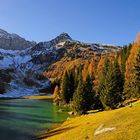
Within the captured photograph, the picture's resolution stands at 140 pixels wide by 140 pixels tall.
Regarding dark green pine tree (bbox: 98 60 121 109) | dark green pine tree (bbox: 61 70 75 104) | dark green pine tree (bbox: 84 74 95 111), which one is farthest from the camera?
dark green pine tree (bbox: 61 70 75 104)

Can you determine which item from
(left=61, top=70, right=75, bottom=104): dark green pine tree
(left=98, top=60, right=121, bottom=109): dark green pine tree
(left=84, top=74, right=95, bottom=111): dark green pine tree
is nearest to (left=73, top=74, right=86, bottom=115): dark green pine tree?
(left=84, top=74, right=95, bottom=111): dark green pine tree

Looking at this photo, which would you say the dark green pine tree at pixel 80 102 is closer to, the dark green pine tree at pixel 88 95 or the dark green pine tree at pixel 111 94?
the dark green pine tree at pixel 88 95

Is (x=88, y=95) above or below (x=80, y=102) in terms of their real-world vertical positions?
A: above

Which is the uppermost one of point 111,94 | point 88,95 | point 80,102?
point 88,95

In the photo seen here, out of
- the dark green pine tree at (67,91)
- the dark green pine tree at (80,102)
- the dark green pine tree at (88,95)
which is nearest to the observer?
the dark green pine tree at (80,102)

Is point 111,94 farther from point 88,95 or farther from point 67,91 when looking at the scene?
point 67,91

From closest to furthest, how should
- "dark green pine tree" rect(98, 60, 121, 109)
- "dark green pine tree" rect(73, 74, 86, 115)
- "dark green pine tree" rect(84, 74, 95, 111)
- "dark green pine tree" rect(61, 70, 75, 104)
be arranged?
"dark green pine tree" rect(98, 60, 121, 109) → "dark green pine tree" rect(73, 74, 86, 115) → "dark green pine tree" rect(84, 74, 95, 111) → "dark green pine tree" rect(61, 70, 75, 104)

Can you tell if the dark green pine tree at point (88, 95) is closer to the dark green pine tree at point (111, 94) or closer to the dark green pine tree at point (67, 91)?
the dark green pine tree at point (111, 94)

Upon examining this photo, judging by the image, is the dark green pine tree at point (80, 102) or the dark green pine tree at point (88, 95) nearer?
the dark green pine tree at point (80, 102)

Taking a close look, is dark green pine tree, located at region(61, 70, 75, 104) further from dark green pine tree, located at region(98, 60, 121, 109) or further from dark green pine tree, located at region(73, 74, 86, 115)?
dark green pine tree, located at region(98, 60, 121, 109)

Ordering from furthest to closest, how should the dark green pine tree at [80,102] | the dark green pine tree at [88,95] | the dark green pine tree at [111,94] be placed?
the dark green pine tree at [88,95] < the dark green pine tree at [80,102] < the dark green pine tree at [111,94]

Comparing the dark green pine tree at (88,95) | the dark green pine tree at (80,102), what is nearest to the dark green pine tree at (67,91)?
the dark green pine tree at (88,95)

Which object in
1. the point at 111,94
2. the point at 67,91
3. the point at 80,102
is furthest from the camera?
the point at 67,91

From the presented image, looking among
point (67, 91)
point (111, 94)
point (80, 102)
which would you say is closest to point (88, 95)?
point (80, 102)
